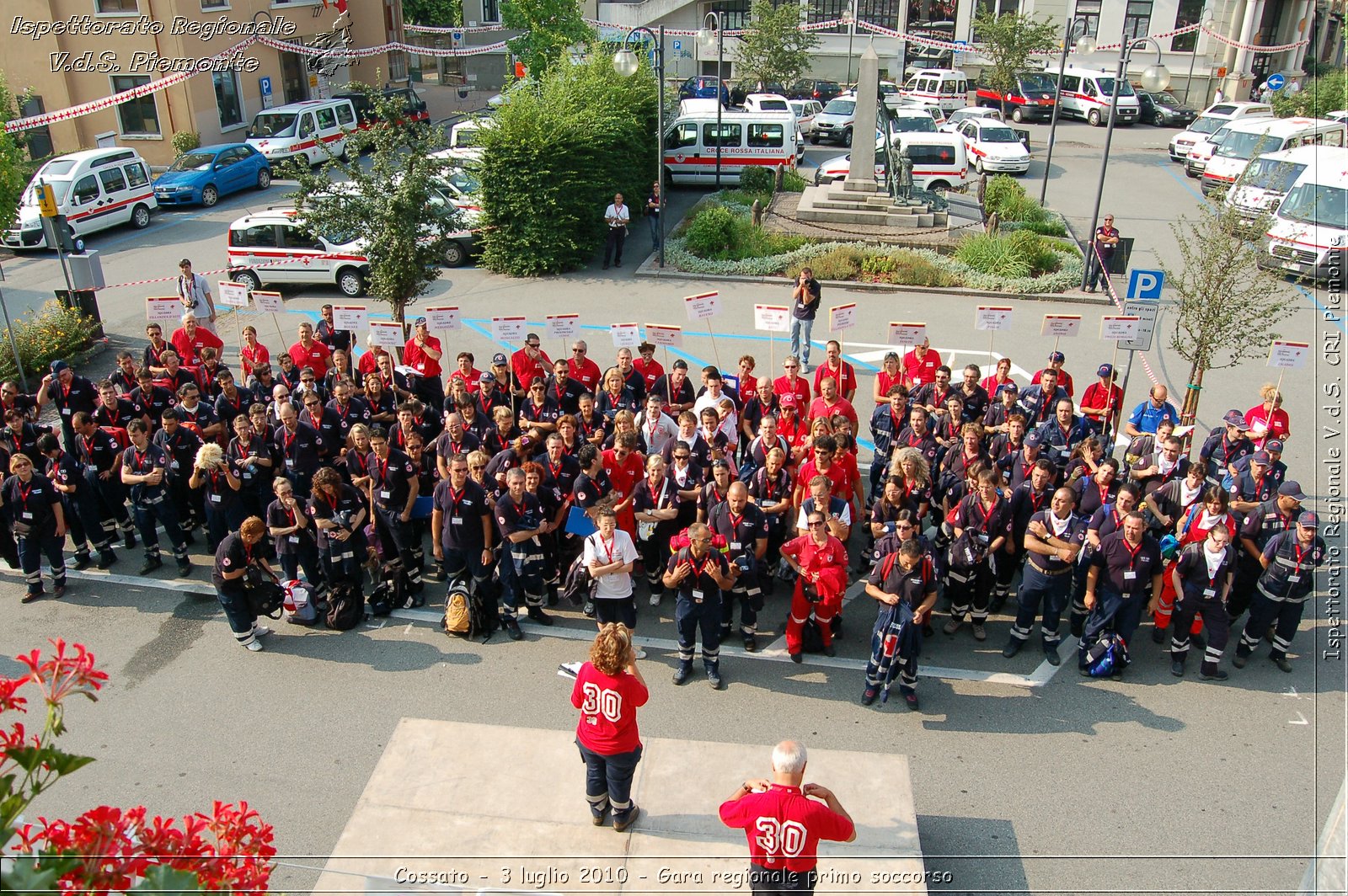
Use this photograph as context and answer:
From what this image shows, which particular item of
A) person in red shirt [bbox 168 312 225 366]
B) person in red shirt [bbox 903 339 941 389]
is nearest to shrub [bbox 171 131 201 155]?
person in red shirt [bbox 168 312 225 366]

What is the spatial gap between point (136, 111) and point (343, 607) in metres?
29.4

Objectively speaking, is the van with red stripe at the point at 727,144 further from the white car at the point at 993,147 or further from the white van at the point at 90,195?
the white van at the point at 90,195


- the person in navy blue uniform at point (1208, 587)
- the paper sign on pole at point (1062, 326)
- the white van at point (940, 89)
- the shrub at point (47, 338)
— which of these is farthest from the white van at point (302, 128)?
the person in navy blue uniform at point (1208, 587)

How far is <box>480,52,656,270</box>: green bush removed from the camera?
65.7 ft

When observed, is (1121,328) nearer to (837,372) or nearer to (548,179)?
(837,372)

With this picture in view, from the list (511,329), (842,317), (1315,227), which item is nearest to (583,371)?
(511,329)

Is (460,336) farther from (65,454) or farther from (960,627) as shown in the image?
(960,627)

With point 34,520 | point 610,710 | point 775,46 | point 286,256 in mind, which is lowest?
point 34,520

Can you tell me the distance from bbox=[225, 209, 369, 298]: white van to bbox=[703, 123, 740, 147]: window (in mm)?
11638

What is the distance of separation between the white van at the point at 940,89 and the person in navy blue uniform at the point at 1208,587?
3436 cm

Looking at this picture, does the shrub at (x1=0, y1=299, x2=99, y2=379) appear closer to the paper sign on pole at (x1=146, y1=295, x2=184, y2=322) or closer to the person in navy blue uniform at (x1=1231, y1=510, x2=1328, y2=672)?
the paper sign on pole at (x1=146, y1=295, x2=184, y2=322)

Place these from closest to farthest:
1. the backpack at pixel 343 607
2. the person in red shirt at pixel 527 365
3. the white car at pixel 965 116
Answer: the backpack at pixel 343 607 → the person in red shirt at pixel 527 365 → the white car at pixel 965 116

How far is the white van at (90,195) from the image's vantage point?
900 inches

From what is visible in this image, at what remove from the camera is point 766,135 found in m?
27.3
